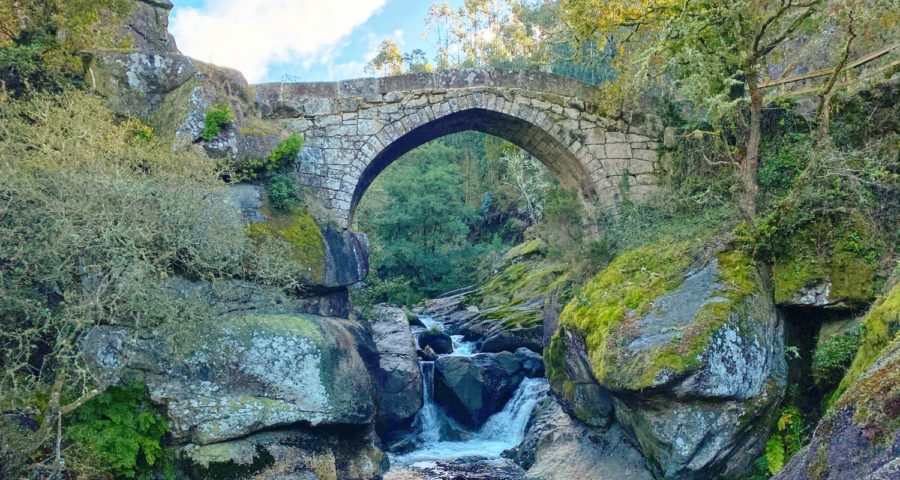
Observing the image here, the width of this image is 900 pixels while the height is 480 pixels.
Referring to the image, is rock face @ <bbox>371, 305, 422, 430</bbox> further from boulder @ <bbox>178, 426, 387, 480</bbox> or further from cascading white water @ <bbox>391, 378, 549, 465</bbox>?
boulder @ <bbox>178, 426, 387, 480</bbox>

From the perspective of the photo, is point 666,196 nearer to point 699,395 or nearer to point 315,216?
point 699,395

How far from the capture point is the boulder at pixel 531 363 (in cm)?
1148

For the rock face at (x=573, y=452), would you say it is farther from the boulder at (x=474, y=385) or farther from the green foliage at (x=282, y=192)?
the green foliage at (x=282, y=192)

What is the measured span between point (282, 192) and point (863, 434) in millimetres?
8150

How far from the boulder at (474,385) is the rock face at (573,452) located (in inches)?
59.5

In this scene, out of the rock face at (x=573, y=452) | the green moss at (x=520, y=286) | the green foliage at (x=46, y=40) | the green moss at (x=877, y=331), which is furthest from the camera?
the green moss at (x=520, y=286)

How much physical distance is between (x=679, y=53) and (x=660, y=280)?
289cm

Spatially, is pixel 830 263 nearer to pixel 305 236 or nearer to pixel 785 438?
pixel 785 438

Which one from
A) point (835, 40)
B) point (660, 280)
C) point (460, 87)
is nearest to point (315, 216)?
point (460, 87)

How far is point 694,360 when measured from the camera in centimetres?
596

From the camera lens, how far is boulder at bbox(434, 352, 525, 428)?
10672 mm

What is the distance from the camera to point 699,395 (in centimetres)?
592

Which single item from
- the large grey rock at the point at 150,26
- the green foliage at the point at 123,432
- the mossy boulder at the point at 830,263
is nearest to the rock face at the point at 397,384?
the green foliage at the point at 123,432

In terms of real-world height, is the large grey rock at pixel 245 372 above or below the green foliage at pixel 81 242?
below
